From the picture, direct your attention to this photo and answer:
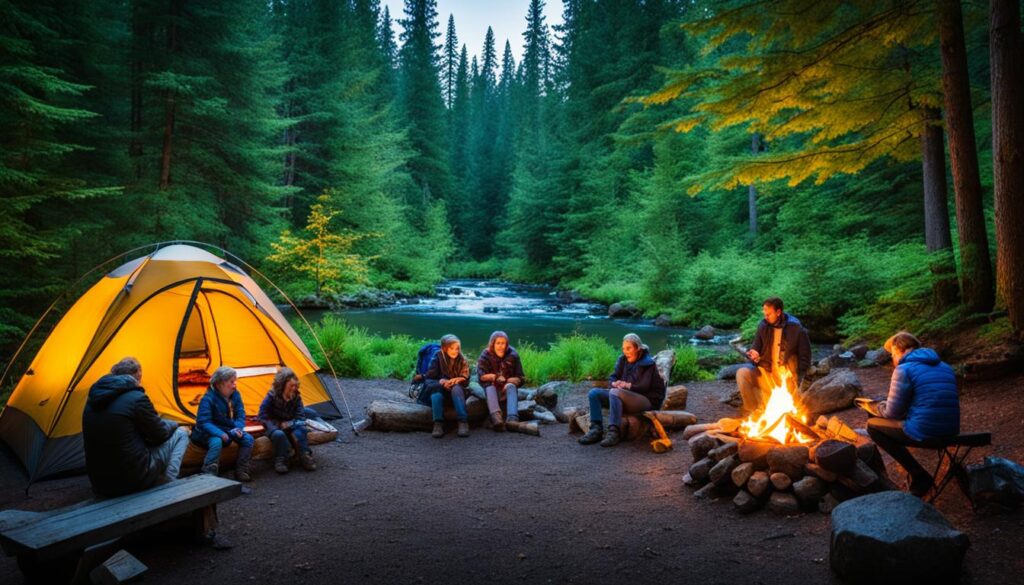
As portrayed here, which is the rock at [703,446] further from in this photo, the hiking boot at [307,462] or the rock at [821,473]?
the hiking boot at [307,462]

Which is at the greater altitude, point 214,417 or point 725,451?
point 214,417

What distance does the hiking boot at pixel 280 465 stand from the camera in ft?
17.1

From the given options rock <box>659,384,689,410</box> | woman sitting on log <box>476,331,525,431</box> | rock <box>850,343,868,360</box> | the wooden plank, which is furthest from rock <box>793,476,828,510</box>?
rock <box>850,343,868,360</box>

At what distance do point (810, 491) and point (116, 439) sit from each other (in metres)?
4.84

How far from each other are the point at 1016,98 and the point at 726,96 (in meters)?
2.81

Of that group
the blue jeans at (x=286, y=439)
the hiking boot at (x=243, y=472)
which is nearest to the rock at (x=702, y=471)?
the blue jeans at (x=286, y=439)

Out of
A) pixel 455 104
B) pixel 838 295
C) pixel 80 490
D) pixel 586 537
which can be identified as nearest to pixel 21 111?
pixel 80 490

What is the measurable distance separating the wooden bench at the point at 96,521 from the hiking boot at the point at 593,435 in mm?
3711

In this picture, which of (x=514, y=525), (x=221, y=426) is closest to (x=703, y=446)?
(x=514, y=525)

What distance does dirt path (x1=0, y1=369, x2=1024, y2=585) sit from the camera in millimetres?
3311

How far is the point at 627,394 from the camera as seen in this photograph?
6.10m

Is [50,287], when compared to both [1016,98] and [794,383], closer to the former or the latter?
[794,383]

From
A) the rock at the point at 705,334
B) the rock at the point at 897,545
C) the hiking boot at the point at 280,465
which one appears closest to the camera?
the rock at the point at 897,545

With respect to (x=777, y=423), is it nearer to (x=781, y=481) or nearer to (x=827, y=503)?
(x=781, y=481)
